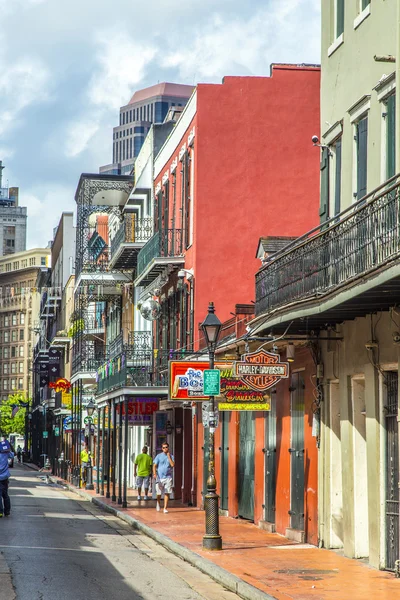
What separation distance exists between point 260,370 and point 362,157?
3685 millimetres

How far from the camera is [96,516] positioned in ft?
91.8

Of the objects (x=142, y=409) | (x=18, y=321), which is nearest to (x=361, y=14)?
(x=142, y=409)

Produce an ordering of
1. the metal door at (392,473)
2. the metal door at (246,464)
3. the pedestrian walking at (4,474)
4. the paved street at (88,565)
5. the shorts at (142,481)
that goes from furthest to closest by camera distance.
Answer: the shorts at (142,481) < the pedestrian walking at (4,474) < the metal door at (246,464) < the metal door at (392,473) < the paved street at (88,565)

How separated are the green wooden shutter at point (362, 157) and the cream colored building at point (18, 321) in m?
150

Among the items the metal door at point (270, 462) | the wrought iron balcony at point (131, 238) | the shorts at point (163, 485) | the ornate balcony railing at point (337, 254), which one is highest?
the wrought iron balcony at point (131, 238)

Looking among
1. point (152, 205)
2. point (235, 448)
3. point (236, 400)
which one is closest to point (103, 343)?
point (152, 205)

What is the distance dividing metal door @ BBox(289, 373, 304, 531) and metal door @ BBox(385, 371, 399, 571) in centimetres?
462

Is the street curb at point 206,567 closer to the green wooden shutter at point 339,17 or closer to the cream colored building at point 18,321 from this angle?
the green wooden shutter at point 339,17

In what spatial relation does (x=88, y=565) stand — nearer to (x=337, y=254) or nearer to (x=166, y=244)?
(x=337, y=254)

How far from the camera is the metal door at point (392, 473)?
15.3 meters

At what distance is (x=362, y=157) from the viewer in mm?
17656

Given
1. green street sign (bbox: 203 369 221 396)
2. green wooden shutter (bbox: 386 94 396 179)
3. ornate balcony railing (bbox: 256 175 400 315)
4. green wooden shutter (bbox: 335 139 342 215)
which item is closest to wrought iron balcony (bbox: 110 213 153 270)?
ornate balcony railing (bbox: 256 175 400 315)

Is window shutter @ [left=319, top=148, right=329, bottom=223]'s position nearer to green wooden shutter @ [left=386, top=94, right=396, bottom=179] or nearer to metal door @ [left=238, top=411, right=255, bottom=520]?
green wooden shutter @ [left=386, top=94, right=396, bottom=179]

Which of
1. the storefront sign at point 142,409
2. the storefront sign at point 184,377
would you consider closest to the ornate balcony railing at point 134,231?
the storefront sign at point 142,409
